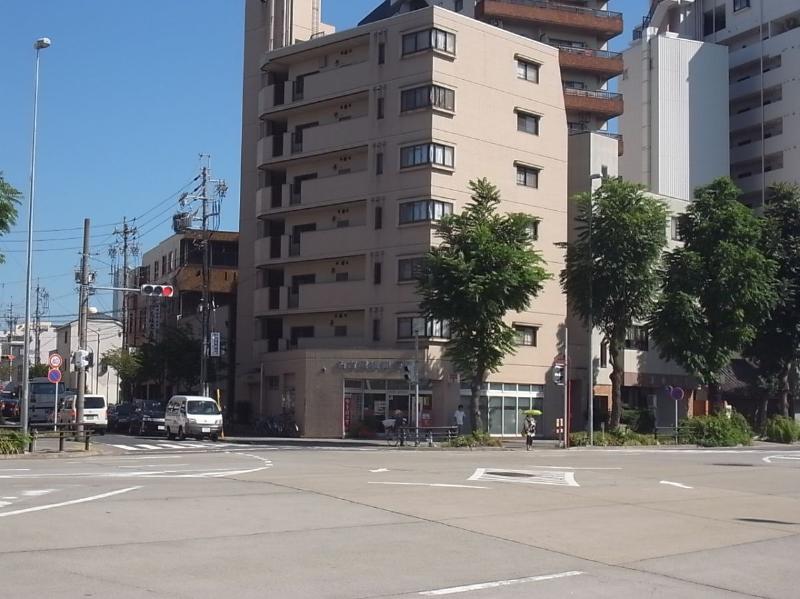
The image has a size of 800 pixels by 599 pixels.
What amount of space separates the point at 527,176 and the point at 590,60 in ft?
45.7

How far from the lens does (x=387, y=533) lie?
46.9 feet

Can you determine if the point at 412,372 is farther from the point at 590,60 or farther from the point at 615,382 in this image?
the point at 590,60

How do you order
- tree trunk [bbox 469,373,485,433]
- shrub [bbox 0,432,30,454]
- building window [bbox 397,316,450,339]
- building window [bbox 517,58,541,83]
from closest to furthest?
shrub [bbox 0,432,30,454] → tree trunk [bbox 469,373,485,433] → building window [bbox 397,316,450,339] → building window [bbox 517,58,541,83]

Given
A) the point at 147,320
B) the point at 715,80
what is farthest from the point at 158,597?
the point at 147,320

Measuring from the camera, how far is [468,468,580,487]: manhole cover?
76.8ft

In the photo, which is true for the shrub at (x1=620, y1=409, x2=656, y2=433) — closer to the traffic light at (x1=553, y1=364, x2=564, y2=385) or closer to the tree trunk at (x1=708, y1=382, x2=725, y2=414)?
the tree trunk at (x1=708, y1=382, x2=725, y2=414)

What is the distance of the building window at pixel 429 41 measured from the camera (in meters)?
50.4

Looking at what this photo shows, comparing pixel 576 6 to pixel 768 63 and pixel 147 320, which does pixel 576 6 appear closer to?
pixel 768 63

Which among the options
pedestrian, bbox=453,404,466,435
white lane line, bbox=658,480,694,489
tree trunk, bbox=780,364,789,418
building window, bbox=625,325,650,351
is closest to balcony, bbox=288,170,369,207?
pedestrian, bbox=453,404,466,435

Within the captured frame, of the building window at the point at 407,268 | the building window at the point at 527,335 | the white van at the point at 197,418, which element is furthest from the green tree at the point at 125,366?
the building window at the point at 527,335

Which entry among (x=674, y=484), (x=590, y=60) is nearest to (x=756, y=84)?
(x=590, y=60)

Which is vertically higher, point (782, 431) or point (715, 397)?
point (715, 397)

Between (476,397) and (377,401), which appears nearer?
(476,397)

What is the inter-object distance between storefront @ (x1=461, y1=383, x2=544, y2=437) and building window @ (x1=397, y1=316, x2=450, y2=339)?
10.2 ft
